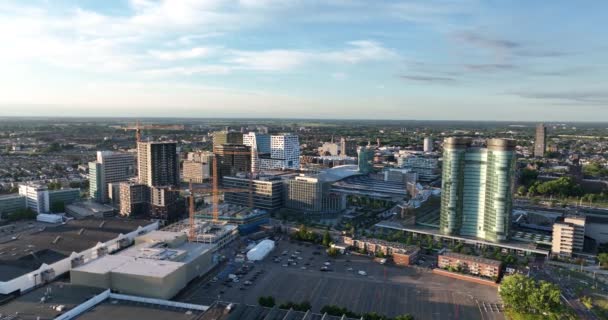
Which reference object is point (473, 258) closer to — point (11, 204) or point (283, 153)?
point (11, 204)

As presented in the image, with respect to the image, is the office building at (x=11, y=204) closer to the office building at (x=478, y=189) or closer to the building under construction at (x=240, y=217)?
the building under construction at (x=240, y=217)

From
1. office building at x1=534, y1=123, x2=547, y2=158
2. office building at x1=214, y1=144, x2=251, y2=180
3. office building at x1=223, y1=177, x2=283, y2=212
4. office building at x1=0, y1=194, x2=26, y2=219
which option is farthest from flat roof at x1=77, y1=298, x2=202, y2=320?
office building at x1=534, y1=123, x2=547, y2=158

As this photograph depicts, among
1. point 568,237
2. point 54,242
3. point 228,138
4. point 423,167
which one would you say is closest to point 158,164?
point 54,242

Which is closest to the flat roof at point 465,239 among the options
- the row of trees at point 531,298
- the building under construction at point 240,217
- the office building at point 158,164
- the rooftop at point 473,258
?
the rooftop at point 473,258

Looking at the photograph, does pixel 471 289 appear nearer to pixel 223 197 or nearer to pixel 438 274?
Answer: pixel 438 274

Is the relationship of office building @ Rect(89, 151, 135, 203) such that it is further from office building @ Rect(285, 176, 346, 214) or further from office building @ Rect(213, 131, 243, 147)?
office building @ Rect(213, 131, 243, 147)

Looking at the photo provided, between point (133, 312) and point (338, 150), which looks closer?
point (133, 312)

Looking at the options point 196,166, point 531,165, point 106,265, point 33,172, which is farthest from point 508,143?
point 33,172
